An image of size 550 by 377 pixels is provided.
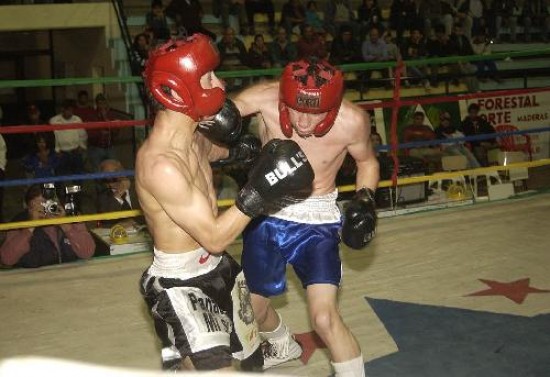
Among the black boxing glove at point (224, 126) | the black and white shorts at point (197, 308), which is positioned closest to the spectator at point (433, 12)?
the black boxing glove at point (224, 126)

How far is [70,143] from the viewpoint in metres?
7.10

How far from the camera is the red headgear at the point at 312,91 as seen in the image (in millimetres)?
2754

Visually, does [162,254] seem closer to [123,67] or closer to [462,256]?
[462,256]

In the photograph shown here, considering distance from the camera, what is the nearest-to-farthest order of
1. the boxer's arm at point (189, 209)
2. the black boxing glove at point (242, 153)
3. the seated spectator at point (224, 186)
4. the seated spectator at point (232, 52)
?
the boxer's arm at point (189, 209) < the black boxing glove at point (242, 153) < the seated spectator at point (224, 186) < the seated spectator at point (232, 52)

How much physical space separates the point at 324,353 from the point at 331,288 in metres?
0.67

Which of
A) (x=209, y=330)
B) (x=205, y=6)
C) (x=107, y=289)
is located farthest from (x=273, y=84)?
(x=205, y=6)

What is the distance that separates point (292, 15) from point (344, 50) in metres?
1.22

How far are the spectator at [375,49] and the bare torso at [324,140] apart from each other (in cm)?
719

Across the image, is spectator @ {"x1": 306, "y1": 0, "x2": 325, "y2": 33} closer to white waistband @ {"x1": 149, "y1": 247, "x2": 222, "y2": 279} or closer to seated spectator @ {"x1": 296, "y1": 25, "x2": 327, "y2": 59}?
seated spectator @ {"x1": 296, "y1": 25, "x2": 327, "y2": 59}

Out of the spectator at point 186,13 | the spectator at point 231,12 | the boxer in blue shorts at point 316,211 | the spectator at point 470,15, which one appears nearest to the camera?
the boxer in blue shorts at point 316,211

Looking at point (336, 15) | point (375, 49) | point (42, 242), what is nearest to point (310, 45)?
point (375, 49)

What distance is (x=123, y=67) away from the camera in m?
9.30

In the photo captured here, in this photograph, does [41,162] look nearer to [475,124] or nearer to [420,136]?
[420,136]

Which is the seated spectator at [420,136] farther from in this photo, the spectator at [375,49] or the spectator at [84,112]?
the spectator at [84,112]
